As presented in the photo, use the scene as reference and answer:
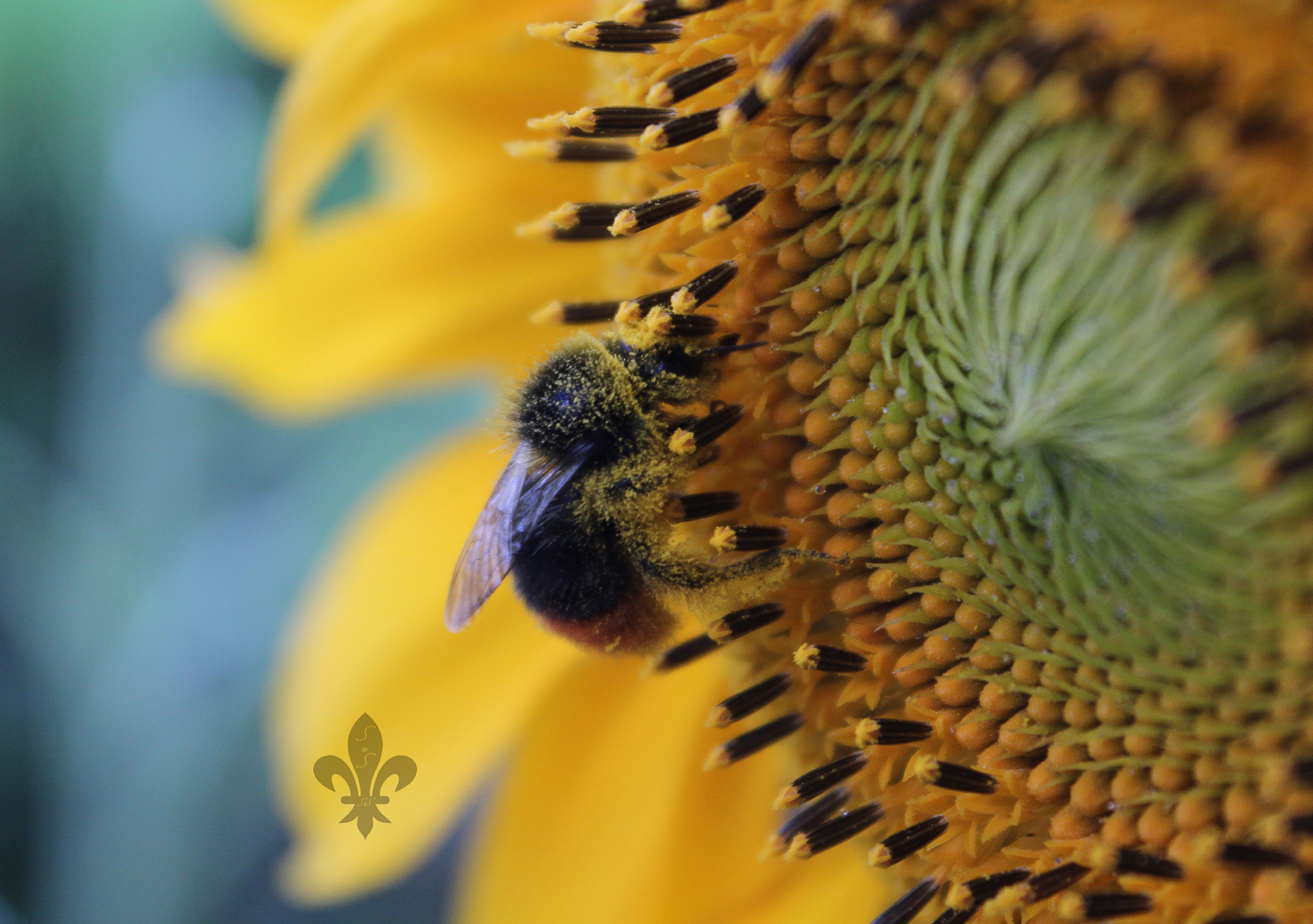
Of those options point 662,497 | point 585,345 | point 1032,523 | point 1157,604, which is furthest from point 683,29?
point 1157,604

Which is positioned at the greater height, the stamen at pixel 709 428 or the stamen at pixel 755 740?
the stamen at pixel 709 428

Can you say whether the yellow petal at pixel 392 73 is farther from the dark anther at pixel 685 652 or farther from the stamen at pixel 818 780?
the stamen at pixel 818 780

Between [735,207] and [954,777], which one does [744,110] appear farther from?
[954,777]

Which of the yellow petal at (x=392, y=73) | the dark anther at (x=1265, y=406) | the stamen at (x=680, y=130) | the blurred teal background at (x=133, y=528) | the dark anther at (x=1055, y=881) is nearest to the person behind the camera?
the dark anther at (x=1265, y=406)

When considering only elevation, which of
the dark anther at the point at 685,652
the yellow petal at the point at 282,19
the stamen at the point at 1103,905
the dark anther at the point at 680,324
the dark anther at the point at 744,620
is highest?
the yellow petal at the point at 282,19

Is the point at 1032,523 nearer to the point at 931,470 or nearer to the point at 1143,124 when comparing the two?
the point at 931,470

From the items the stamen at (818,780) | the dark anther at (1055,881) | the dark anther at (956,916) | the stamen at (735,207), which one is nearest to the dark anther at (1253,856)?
the dark anther at (1055,881)

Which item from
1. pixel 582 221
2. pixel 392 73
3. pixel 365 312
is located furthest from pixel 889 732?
pixel 365 312
